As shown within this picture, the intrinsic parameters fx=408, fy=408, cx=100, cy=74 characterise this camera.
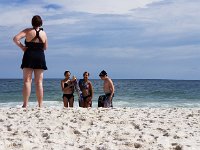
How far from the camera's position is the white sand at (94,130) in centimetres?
590

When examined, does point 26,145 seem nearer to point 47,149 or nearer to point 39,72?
point 47,149

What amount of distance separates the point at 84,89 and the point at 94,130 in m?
4.17

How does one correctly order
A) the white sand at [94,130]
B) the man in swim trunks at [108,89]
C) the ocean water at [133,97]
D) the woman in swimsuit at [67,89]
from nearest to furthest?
the white sand at [94,130]
the man in swim trunks at [108,89]
the woman in swimsuit at [67,89]
the ocean water at [133,97]

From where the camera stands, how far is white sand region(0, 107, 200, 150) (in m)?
5.90

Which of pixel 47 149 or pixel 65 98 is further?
pixel 65 98

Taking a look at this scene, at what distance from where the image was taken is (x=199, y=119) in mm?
7930

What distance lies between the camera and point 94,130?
656cm

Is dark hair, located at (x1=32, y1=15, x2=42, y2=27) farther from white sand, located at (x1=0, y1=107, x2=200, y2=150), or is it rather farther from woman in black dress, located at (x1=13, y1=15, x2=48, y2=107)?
white sand, located at (x1=0, y1=107, x2=200, y2=150)

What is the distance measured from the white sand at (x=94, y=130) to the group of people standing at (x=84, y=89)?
2609mm

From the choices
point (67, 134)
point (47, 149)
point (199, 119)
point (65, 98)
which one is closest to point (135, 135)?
point (67, 134)

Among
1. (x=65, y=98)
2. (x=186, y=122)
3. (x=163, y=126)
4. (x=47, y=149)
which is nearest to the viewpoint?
(x=47, y=149)

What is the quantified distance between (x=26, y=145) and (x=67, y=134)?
2.51 feet

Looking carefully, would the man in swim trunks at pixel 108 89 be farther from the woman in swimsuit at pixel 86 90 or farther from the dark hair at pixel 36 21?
the dark hair at pixel 36 21

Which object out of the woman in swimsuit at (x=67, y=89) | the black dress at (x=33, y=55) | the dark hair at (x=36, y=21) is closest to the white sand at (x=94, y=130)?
the black dress at (x=33, y=55)
